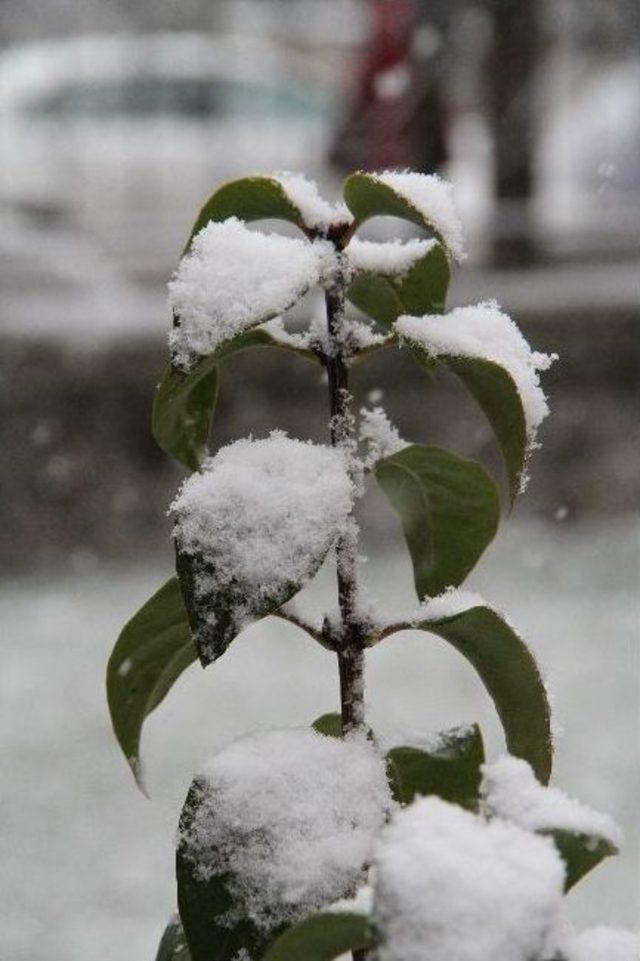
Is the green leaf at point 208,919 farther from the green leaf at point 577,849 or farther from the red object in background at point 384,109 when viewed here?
the red object in background at point 384,109

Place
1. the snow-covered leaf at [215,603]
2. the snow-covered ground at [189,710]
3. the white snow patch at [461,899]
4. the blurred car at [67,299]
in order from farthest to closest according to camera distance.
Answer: the blurred car at [67,299] < the snow-covered ground at [189,710] < the snow-covered leaf at [215,603] < the white snow patch at [461,899]

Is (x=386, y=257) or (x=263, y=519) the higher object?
(x=386, y=257)

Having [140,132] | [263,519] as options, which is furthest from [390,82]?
[263,519]

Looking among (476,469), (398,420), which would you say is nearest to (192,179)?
(398,420)

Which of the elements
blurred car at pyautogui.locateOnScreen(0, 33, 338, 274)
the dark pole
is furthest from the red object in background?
blurred car at pyautogui.locateOnScreen(0, 33, 338, 274)

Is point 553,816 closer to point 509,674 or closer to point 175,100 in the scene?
point 509,674

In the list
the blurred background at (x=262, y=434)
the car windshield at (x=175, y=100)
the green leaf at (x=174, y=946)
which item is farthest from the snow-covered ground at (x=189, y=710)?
the car windshield at (x=175, y=100)

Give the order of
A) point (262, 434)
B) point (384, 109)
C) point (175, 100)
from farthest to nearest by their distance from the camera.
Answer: point (175, 100)
point (384, 109)
point (262, 434)
